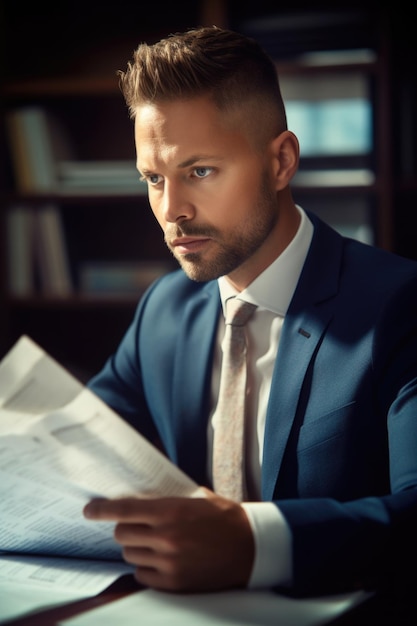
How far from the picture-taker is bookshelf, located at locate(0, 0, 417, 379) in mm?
2742

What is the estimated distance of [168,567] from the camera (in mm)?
865

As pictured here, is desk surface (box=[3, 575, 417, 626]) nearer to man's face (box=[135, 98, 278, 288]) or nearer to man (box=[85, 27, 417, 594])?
man (box=[85, 27, 417, 594])

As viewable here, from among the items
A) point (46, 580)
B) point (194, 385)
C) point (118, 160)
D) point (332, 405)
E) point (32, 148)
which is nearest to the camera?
point (46, 580)

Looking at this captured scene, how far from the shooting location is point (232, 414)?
1314 millimetres

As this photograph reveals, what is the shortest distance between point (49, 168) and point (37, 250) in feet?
1.06

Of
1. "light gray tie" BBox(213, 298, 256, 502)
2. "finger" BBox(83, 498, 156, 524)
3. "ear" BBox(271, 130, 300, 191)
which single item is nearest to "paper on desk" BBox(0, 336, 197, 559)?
"finger" BBox(83, 498, 156, 524)

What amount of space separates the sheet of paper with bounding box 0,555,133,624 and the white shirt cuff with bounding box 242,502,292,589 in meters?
0.20

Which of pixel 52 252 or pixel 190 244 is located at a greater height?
pixel 190 244

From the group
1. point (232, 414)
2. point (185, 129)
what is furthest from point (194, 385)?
point (185, 129)

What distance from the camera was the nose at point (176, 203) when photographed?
1.27 meters

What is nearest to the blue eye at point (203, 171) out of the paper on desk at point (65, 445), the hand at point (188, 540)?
the paper on desk at point (65, 445)

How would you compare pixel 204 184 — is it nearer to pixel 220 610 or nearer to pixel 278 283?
pixel 278 283

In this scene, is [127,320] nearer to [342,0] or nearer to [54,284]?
[54,284]

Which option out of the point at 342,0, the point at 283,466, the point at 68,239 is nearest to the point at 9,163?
the point at 68,239
